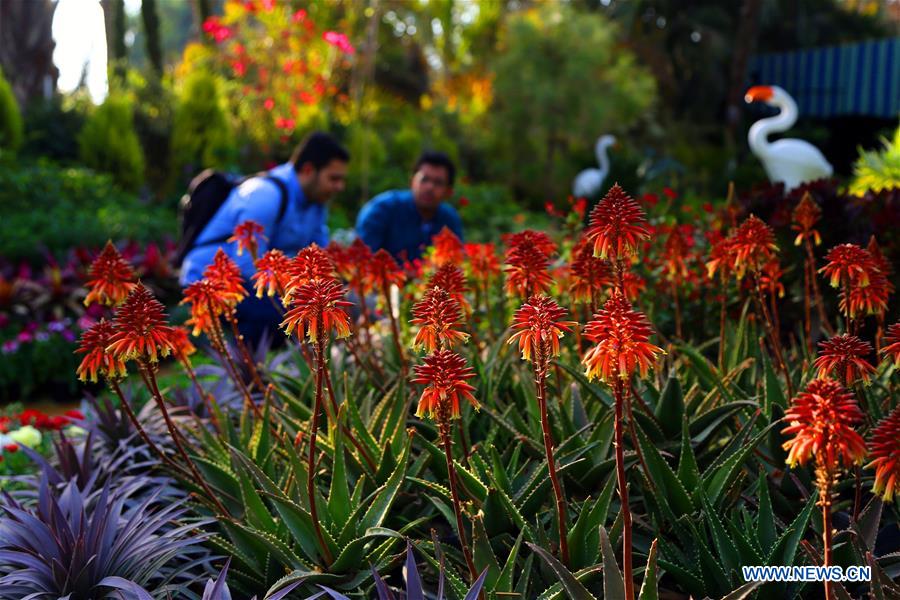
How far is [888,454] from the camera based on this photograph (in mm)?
1427

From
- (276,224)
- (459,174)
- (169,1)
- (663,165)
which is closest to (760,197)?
(276,224)

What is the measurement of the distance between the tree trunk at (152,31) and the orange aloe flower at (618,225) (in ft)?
58.8

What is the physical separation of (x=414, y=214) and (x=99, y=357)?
3913mm

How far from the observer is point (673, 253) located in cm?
328

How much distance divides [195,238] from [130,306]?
352cm

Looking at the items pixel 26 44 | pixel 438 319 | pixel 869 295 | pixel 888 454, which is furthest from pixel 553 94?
pixel 888 454

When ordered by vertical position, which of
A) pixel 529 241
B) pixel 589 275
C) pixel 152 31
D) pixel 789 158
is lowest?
pixel 589 275

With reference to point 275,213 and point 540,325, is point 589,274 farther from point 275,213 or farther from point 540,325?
point 275,213

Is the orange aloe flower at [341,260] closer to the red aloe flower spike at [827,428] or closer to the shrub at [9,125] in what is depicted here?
the red aloe flower spike at [827,428]

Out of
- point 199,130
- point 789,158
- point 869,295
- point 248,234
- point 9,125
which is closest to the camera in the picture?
point 869,295

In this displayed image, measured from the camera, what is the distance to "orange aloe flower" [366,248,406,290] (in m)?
2.98

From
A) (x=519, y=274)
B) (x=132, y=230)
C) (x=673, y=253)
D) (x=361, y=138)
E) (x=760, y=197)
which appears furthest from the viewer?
(x=361, y=138)

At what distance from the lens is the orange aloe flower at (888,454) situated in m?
1.40

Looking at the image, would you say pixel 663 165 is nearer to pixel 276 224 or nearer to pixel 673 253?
pixel 276 224
